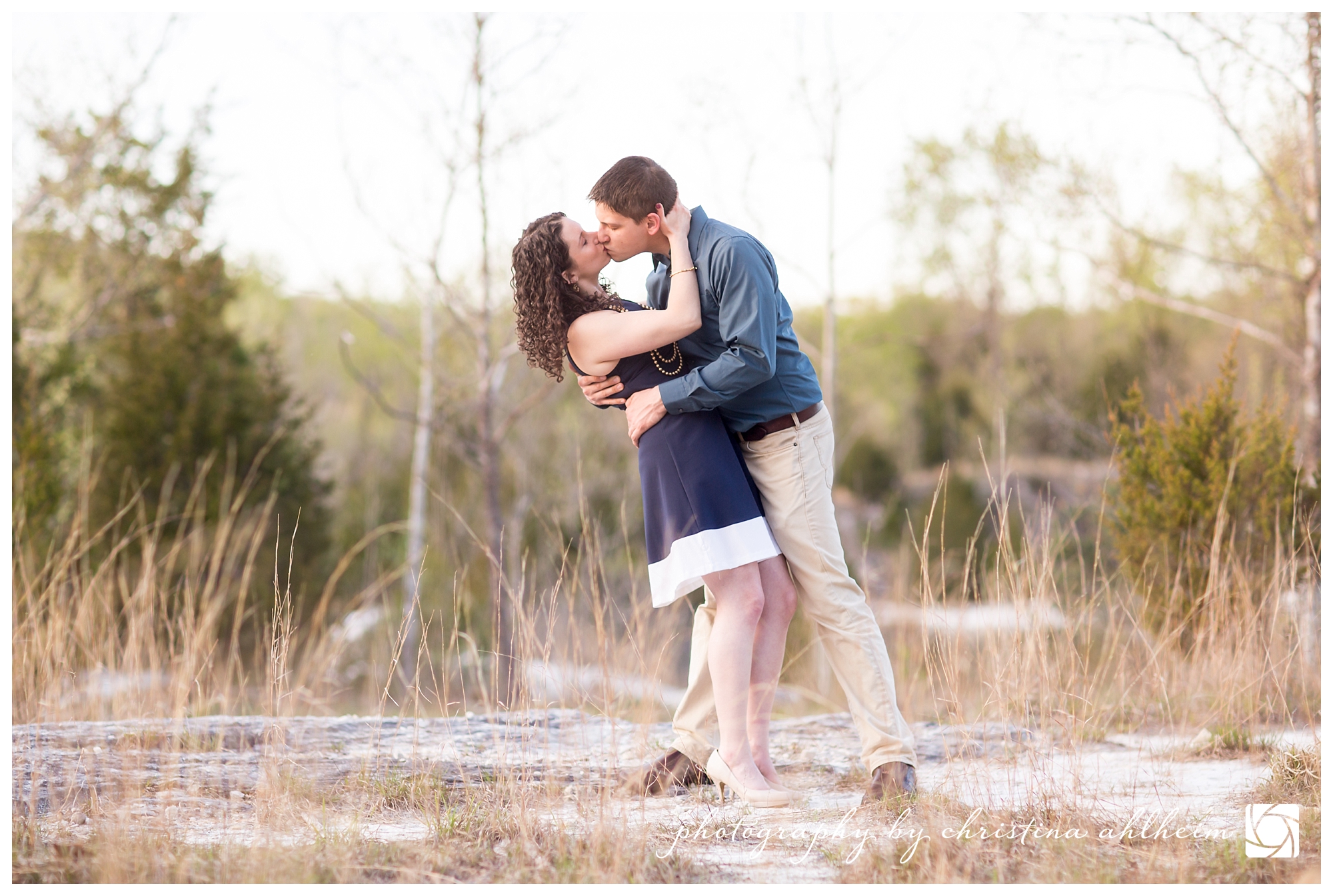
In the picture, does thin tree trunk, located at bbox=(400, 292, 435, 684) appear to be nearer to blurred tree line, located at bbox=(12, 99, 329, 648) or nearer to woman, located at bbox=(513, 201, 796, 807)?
blurred tree line, located at bbox=(12, 99, 329, 648)

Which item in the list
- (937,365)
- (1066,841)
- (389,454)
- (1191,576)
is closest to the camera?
(1066,841)

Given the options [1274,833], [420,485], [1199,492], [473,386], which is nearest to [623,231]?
[1274,833]

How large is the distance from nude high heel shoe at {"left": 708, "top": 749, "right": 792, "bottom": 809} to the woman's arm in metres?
1.13

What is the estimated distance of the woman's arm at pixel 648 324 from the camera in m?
2.50

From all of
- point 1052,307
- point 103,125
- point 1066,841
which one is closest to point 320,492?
point 103,125

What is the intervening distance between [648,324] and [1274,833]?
198cm

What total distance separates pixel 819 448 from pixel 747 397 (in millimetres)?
255

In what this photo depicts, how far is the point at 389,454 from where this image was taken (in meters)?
15.1

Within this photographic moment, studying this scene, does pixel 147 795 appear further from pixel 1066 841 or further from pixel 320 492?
pixel 320 492

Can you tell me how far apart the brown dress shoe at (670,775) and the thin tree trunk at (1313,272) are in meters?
4.23

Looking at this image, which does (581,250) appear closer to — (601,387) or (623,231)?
(623,231)

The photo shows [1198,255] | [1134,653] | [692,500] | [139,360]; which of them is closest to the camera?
[692,500]

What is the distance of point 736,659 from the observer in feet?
8.49

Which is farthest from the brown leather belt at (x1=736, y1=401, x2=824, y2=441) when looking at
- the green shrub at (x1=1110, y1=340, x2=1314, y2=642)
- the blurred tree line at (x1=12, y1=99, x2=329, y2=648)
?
the blurred tree line at (x1=12, y1=99, x2=329, y2=648)
